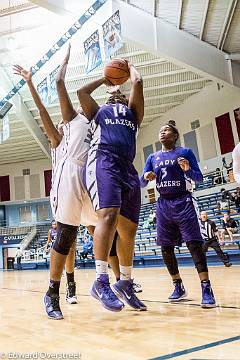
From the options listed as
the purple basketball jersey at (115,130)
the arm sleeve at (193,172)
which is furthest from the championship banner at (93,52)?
the purple basketball jersey at (115,130)

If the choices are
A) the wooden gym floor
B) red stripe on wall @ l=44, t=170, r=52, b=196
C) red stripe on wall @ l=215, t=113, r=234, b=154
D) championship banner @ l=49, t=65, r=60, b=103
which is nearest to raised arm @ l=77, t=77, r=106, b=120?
the wooden gym floor

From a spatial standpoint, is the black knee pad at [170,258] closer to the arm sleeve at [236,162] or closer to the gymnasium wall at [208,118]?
the arm sleeve at [236,162]

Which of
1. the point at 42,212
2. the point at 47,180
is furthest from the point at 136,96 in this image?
the point at 42,212

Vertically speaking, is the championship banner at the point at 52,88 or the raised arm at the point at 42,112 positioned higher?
the championship banner at the point at 52,88

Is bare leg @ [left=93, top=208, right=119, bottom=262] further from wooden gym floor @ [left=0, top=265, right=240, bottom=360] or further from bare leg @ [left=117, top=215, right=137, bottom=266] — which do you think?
wooden gym floor @ [left=0, top=265, right=240, bottom=360]

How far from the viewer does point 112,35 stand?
9148mm

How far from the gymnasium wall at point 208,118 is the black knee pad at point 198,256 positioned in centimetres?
1496

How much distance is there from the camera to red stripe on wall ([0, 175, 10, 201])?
1142 inches

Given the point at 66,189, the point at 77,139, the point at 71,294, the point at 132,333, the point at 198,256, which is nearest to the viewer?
the point at 132,333

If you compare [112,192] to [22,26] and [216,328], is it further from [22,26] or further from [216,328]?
[22,26]

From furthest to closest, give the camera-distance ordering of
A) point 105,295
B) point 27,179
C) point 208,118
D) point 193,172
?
point 27,179
point 208,118
point 193,172
point 105,295

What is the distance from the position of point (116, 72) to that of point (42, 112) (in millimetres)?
617

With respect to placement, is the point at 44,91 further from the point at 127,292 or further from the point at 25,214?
the point at 25,214

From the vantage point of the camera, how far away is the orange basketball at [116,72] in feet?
9.03
